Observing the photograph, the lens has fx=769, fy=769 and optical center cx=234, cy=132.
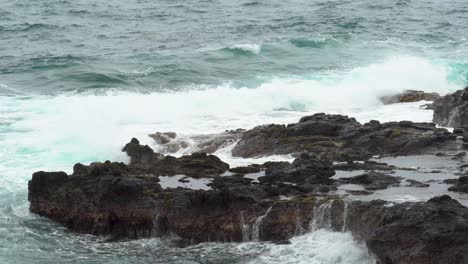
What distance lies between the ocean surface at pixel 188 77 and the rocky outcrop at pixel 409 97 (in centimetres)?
86

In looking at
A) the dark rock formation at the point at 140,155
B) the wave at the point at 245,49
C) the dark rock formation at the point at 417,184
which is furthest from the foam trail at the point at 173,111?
the dark rock formation at the point at 417,184

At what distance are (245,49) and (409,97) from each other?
12.3 m

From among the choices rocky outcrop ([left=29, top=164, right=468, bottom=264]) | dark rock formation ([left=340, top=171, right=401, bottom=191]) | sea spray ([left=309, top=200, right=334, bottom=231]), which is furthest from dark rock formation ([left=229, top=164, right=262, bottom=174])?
sea spray ([left=309, top=200, right=334, bottom=231])

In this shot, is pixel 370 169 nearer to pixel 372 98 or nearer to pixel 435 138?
pixel 435 138

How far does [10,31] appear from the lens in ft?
146

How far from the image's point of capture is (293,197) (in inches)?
613

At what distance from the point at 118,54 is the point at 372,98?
1430 cm

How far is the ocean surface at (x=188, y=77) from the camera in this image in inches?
614

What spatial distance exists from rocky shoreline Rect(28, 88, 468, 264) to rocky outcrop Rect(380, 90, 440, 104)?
11.3 metres

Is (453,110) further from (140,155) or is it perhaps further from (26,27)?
(26,27)

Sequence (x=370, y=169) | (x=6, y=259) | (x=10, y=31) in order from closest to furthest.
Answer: (x=6, y=259)
(x=370, y=169)
(x=10, y=31)

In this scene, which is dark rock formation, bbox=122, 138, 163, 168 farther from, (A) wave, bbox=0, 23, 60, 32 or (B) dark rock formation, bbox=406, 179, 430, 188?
(A) wave, bbox=0, 23, 60, 32

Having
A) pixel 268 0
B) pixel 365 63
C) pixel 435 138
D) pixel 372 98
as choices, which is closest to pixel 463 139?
pixel 435 138

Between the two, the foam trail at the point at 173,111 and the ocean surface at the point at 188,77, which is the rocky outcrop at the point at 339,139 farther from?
the foam trail at the point at 173,111
